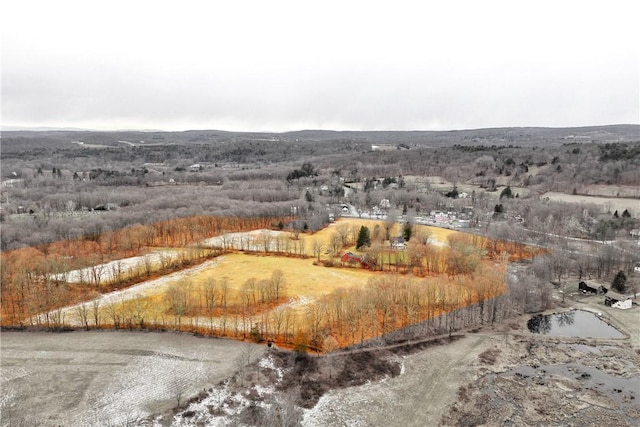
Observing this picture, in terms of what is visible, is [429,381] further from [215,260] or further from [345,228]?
[345,228]

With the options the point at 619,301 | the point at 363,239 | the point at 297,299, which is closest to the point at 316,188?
the point at 363,239

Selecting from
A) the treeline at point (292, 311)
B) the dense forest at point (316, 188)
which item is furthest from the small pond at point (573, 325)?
the dense forest at point (316, 188)

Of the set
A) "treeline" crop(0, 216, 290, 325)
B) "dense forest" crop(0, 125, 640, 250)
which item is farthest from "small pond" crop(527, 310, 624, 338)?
"treeline" crop(0, 216, 290, 325)

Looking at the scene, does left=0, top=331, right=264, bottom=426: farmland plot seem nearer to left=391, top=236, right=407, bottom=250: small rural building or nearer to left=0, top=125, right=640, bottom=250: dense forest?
left=0, top=125, right=640, bottom=250: dense forest

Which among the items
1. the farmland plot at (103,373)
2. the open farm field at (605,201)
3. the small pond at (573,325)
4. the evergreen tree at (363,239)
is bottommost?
the small pond at (573,325)

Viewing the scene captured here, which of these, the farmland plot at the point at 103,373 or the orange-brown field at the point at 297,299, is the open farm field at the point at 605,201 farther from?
the farmland plot at the point at 103,373

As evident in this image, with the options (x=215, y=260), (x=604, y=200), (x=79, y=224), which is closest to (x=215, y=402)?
(x=215, y=260)
